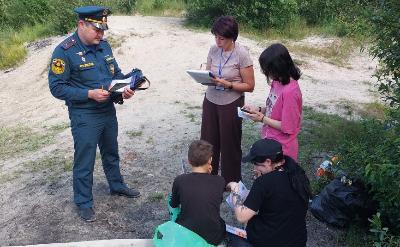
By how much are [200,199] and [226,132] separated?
139cm

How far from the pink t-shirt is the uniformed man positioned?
47.9 inches

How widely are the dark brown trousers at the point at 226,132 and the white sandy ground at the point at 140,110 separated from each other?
2.59ft

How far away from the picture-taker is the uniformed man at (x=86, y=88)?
13.6 ft

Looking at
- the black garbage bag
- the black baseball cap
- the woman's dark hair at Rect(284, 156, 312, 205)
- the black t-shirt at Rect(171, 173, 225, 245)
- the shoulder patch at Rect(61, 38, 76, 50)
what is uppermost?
the shoulder patch at Rect(61, 38, 76, 50)

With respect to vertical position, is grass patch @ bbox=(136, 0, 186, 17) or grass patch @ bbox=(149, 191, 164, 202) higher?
grass patch @ bbox=(149, 191, 164, 202)

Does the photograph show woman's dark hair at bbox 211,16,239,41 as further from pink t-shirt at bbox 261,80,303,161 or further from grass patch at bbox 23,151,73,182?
grass patch at bbox 23,151,73,182

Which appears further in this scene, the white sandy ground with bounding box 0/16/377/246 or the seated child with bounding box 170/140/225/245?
the white sandy ground with bounding box 0/16/377/246

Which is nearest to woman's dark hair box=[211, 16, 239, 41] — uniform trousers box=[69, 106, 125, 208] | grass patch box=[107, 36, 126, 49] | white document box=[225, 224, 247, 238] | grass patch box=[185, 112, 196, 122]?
uniform trousers box=[69, 106, 125, 208]

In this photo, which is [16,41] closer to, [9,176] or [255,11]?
[255,11]

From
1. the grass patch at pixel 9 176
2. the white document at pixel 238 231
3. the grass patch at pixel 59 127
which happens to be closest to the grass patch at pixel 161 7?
the grass patch at pixel 59 127

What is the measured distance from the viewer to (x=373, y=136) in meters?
4.28

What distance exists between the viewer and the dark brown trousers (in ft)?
15.1

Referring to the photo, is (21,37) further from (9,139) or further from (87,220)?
(87,220)

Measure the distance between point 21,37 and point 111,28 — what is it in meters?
3.88
